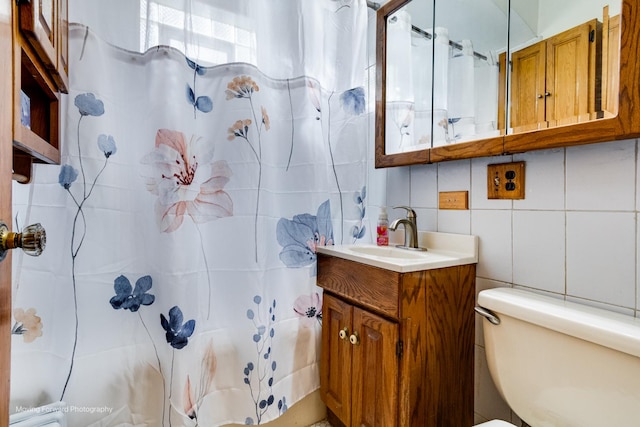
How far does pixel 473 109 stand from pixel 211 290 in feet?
3.74

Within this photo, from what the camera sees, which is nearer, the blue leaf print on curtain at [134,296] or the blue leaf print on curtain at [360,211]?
the blue leaf print on curtain at [134,296]

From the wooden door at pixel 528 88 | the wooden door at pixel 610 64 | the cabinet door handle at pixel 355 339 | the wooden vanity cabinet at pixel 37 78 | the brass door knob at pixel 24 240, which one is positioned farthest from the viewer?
the cabinet door handle at pixel 355 339

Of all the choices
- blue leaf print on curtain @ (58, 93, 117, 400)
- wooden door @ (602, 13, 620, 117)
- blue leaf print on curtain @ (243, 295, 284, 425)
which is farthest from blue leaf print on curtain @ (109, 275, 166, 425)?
wooden door @ (602, 13, 620, 117)

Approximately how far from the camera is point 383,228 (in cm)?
144

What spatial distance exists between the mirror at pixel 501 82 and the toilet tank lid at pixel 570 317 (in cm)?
Answer: 44

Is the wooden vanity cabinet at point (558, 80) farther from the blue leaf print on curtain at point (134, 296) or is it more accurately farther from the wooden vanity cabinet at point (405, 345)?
the blue leaf print on curtain at point (134, 296)

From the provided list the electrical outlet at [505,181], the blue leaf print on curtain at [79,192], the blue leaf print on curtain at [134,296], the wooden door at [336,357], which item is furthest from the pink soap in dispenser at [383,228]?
the blue leaf print on curtain at [79,192]

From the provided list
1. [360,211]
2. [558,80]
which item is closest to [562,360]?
[558,80]

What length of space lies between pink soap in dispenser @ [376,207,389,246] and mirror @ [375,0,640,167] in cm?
23

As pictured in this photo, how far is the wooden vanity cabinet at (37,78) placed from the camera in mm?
586

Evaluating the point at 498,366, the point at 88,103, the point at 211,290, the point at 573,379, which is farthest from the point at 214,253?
the point at 573,379

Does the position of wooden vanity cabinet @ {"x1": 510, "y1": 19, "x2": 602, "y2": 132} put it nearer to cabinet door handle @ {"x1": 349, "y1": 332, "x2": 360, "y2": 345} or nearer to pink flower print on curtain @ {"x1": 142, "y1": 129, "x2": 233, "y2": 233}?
cabinet door handle @ {"x1": 349, "y1": 332, "x2": 360, "y2": 345}

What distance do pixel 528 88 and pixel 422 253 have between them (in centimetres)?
65

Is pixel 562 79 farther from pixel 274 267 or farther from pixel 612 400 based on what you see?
pixel 274 267
